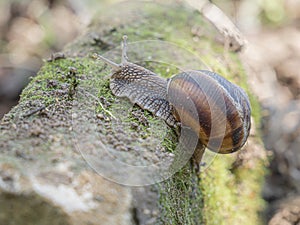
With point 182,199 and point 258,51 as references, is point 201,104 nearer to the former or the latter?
point 182,199

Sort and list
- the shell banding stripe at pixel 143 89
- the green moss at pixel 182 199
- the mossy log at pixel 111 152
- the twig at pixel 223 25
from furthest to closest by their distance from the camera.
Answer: the twig at pixel 223 25
the shell banding stripe at pixel 143 89
the green moss at pixel 182 199
the mossy log at pixel 111 152

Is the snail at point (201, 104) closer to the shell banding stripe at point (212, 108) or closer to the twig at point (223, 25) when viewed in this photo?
the shell banding stripe at point (212, 108)

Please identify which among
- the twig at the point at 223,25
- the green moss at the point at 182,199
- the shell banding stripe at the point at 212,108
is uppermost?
the twig at the point at 223,25

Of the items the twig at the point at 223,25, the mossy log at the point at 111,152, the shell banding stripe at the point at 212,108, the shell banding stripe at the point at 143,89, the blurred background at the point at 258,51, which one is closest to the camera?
the mossy log at the point at 111,152

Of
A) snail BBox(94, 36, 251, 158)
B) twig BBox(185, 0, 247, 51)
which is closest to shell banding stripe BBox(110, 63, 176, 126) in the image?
snail BBox(94, 36, 251, 158)

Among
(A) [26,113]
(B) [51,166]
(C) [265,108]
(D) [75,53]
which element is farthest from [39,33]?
(B) [51,166]

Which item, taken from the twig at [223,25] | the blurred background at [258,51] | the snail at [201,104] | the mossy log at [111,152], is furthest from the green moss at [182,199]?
the twig at [223,25]

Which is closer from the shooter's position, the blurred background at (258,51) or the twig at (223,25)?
the blurred background at (258,51)
